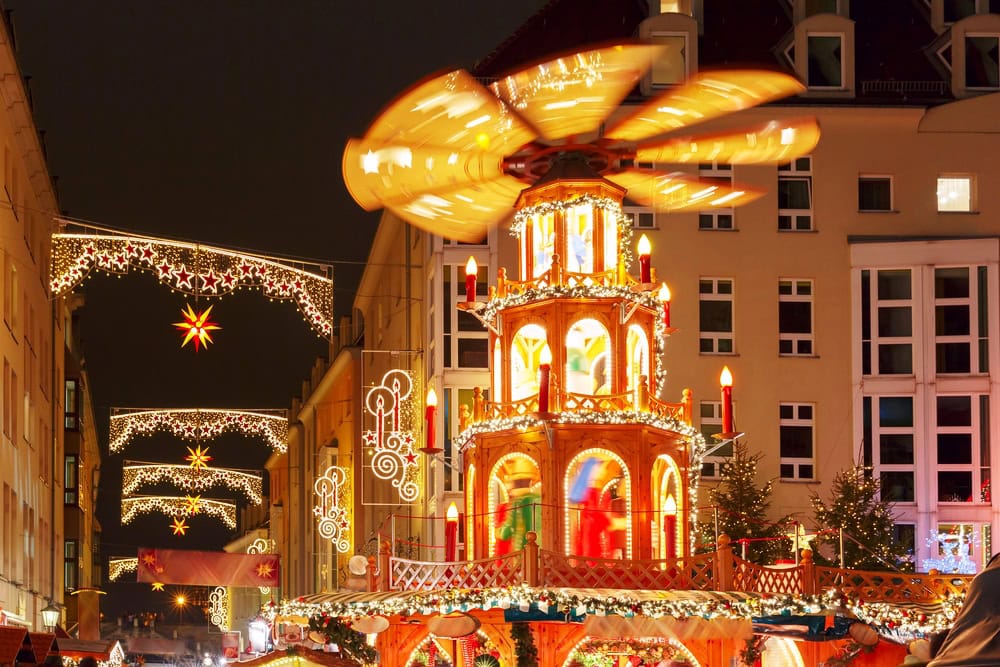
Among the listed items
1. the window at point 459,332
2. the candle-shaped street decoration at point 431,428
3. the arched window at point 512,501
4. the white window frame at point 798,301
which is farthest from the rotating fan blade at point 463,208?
the white window frame at point 798,301

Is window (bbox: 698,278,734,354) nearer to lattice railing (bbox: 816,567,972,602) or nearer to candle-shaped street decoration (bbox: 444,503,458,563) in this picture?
candle-shaped street decoration (bbox: 444,503,458,563)

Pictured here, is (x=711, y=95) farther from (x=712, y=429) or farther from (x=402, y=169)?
(x=712, y=429)

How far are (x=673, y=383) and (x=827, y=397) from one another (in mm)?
3869

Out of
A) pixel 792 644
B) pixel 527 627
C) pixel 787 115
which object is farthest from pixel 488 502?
pixel 787 115

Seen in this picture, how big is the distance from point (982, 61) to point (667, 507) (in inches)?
828

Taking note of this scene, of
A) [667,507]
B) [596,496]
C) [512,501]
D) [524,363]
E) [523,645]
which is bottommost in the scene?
[523,645]

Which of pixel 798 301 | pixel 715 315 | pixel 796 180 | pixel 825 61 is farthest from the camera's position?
pixel 825 61

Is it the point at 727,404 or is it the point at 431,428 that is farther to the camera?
the point at 431,428

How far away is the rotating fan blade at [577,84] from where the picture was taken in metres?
28.8

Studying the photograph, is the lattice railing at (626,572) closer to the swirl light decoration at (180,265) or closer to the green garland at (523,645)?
the green garland at (523,645)

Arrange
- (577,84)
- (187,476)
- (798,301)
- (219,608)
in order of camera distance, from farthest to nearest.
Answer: (219,608) < (187,476) < (798,301) < (577,84)

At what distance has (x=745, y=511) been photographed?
4300cm

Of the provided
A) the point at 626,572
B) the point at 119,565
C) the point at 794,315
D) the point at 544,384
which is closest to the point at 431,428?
the point at 544,384

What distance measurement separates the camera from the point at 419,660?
3388 centimetres
